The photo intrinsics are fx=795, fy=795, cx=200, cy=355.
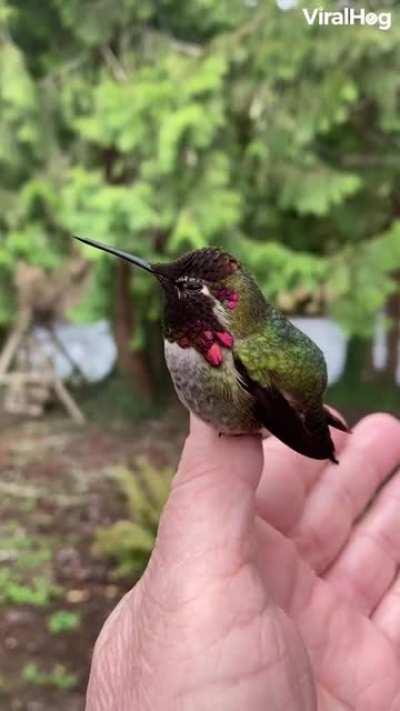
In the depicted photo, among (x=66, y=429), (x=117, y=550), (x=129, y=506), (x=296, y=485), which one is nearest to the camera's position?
(x=296, y=485)

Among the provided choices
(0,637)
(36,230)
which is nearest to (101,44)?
(36,230)

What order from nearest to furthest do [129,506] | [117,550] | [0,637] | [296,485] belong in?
[296,485] < [0,637] < [117,550] < [129,506]

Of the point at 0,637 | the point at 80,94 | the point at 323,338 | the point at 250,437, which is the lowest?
the point at 0,637

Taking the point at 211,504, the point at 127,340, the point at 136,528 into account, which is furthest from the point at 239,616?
the point at 127,340

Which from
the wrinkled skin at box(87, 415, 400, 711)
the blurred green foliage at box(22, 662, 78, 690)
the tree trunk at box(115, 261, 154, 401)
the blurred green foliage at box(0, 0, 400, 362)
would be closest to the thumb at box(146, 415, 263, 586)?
the wrinkled skin at box(87, 415, 400, 711)

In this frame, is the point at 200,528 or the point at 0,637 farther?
the point at 0,637

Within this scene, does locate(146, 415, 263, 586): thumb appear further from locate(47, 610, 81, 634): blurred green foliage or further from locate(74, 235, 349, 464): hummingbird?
locate(47, 610, 81, 634): blurred green foliage

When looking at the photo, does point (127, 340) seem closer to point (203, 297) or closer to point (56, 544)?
point (56, 544)

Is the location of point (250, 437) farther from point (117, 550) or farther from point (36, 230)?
point (36, 230)
